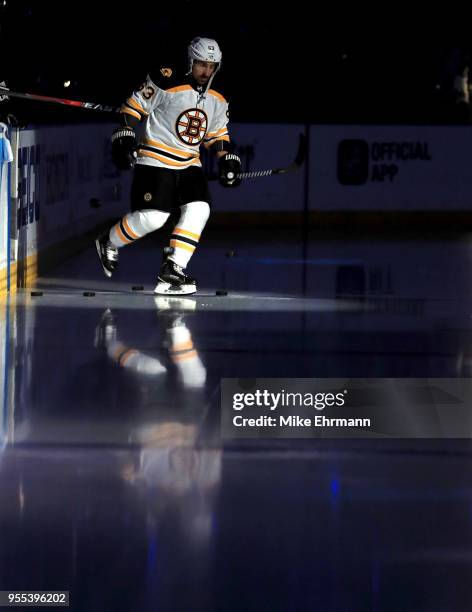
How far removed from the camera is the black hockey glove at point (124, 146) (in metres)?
9.59

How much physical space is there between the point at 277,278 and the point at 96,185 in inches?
135

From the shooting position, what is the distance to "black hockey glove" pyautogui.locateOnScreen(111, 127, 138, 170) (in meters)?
9.59

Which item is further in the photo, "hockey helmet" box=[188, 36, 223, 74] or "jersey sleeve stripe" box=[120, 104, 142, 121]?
"jersey sleeve stripe" box=[120, 104, 142, 121]

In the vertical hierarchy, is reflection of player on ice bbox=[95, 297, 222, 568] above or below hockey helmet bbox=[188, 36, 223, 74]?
below

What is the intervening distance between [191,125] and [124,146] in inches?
19.3

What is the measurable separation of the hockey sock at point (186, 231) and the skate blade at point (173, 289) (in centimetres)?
19

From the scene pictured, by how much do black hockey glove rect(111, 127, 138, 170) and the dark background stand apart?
1031 centimetres

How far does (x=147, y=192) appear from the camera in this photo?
386 inches

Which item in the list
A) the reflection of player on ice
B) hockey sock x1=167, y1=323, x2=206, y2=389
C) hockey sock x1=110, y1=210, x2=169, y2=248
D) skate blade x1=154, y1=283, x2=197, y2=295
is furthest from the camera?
skate blade x1=154, y1=283, x2=197, y2=295

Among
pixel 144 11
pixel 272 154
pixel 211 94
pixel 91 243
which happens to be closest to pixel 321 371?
pixel 211 94

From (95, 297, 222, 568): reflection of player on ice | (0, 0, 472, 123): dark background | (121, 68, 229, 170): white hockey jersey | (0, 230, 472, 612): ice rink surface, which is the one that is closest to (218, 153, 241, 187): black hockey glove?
(121, 68, 229, 170): white hockey jersey

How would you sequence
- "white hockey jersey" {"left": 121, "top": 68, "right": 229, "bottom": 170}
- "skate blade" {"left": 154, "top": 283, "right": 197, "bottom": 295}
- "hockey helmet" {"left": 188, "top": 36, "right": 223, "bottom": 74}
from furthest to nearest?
"skate blade" {"left": 154, "top": 283, "right": 197, "bottom": 295}, "white hockey jersey" {"left": 121, "top": 68, "right": 229, "bottom": 170}, "hockey helmet" {"left": 188, "top": 36, "right": 223, "bottom": 74}

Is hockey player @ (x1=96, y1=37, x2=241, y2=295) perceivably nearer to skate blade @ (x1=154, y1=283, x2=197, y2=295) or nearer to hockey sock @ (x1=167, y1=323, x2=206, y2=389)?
skate blade @ (x1=154, y1=283, x2=197, y2=295)

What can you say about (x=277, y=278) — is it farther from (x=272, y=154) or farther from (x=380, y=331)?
(x=272, y=154)
